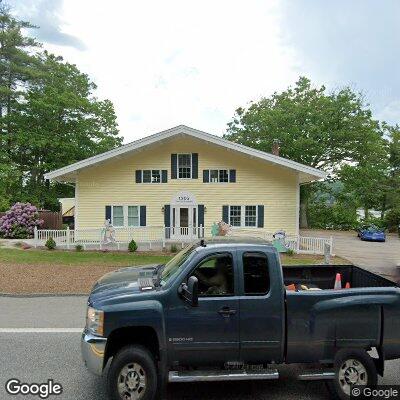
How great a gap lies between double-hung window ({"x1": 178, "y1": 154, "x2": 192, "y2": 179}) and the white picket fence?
3126mm

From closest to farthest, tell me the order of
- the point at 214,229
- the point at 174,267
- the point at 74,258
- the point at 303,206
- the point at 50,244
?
the point at 174,267, the point at 74,258, the point at 50,244, the point at 214,229, the point at 303,206

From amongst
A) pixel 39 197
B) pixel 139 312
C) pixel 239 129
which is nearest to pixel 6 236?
pixel 39 197

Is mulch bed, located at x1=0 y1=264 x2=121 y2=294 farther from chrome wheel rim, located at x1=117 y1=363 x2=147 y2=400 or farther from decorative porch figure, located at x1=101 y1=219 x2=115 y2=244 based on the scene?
chrome wheel rim, located at x1=117 y1=363 x2=147 y2=400

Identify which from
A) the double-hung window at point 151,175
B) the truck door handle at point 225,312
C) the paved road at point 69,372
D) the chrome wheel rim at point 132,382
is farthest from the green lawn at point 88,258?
the truck door handle at point 225,312

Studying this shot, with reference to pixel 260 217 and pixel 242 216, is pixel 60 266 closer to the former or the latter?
pixel 242 216

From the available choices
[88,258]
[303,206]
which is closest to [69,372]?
[88,258]

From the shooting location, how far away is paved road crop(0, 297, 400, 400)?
15.7ft

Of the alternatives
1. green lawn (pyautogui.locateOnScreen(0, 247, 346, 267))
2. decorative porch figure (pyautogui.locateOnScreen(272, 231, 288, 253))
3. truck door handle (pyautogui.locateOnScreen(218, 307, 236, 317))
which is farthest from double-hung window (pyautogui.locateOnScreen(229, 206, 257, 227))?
truck door handle (pyautogui.locateOnScreen(218, 307, 236, 317))

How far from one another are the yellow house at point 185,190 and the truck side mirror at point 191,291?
16.7 meters

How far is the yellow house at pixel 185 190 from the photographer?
70.3 feet

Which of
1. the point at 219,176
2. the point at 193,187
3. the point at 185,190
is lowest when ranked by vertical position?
the point at 185,190

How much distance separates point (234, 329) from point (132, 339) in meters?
1.28

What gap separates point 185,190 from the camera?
21641 mm

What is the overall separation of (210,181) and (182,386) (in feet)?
56.0
